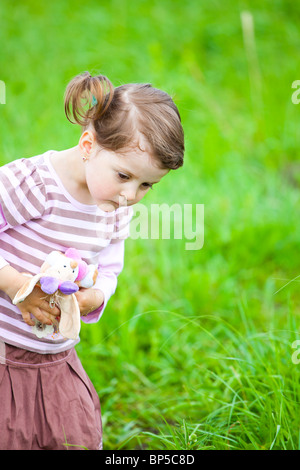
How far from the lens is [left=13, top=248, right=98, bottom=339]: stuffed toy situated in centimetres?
126

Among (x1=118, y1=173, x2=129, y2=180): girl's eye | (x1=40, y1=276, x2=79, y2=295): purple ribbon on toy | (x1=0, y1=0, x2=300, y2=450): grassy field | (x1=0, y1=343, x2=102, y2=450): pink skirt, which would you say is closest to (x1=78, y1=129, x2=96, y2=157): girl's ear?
(x1=118, y1=173, x2=129, y2=180): girl's eye

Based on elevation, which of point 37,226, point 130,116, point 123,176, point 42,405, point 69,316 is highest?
point 130,116

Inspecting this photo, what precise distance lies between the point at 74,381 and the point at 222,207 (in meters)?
1.89

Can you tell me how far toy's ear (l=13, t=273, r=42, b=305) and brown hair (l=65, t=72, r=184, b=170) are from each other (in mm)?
357

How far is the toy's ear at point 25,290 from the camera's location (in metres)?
1.24

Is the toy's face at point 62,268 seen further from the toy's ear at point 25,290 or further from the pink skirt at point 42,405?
the pink skirt at point 42,405

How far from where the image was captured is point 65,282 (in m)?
1.28

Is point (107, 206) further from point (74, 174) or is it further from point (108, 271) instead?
point (108, 271)

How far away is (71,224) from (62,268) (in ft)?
0.48

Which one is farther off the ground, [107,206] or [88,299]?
[107,206]

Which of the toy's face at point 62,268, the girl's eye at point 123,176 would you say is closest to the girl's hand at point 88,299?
the toy's face at point 62,268

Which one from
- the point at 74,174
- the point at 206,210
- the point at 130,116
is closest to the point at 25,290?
the point at 74,174
